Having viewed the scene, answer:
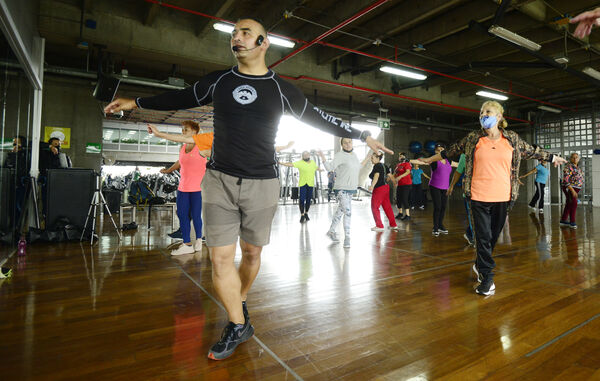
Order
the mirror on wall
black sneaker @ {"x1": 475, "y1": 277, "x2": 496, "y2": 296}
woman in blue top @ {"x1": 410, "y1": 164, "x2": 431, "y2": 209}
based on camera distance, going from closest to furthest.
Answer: black sneaker @ {"x1": 475, "y1": 277, "x2": 496, "y2": 296} → the mirror on wall → woman in blue top @ {"x1": 410, "y1": 164, "x2": 431, "y2": 209}

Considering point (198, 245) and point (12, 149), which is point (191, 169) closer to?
point (198, 245)

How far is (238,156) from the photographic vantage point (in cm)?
158

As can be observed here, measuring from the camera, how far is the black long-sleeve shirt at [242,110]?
1.58m

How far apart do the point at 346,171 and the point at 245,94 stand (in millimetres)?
3364

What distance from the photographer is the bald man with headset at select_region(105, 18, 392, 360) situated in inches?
62.1

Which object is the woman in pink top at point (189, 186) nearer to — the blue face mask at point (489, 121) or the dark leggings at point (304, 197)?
the blue face mask at point (489, 121)

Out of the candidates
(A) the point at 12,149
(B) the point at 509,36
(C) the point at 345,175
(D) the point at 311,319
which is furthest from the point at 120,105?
(B) the point at 509,36

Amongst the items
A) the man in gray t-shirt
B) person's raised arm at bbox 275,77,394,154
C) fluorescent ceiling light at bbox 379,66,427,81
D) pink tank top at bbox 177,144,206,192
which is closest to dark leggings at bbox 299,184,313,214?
the man in gray t-shirt

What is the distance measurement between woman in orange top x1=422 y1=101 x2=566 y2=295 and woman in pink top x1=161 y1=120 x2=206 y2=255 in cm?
277

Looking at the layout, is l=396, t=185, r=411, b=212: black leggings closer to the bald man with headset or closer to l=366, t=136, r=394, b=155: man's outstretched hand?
l=366, t=136, r=394, b=155: man's outstretched hand

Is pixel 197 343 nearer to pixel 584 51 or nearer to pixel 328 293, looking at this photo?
→ pixel 328 293

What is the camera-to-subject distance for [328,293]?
2.54 meters

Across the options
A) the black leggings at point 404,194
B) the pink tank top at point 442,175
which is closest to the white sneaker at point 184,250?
the pink tank top at point 442,175

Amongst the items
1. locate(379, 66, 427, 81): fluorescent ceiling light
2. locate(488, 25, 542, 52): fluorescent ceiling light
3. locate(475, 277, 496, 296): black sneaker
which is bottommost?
locate(475, 277, 496, 296): black sneaker
